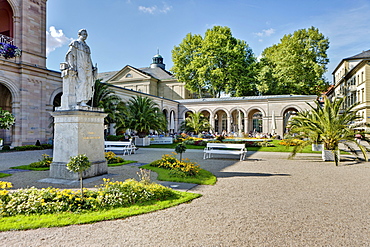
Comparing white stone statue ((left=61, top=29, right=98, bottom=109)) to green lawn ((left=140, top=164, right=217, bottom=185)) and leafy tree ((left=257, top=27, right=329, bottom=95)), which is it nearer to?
green lawn ((left=140, top=164, right=217, bottom=185))

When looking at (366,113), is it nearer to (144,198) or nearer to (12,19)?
(144,198)

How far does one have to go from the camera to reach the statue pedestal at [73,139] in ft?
25.0

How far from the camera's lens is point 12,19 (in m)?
21.2

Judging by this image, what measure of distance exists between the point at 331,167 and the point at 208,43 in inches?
1306

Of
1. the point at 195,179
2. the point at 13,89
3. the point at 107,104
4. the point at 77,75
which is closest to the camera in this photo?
the point at 195,179

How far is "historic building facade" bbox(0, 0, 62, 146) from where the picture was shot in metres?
19.5

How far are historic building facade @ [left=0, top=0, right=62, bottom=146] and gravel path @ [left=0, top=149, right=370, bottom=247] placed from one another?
18384 millimetres

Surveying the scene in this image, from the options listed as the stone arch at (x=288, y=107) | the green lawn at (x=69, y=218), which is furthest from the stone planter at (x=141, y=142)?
the stone arch at (x=288, y=107)

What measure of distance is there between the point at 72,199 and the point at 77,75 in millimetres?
4314

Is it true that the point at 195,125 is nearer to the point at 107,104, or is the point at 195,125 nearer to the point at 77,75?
the point at 107,104

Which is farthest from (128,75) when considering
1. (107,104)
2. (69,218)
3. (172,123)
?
(69,218)

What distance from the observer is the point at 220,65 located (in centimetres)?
4100

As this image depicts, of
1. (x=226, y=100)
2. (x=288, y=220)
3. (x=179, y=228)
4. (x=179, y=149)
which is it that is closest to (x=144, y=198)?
(x=179, y=228)

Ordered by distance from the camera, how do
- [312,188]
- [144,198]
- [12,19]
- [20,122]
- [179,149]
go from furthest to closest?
[12,19]
[20,122]
[179,149]
[312,188]
[144,198]
